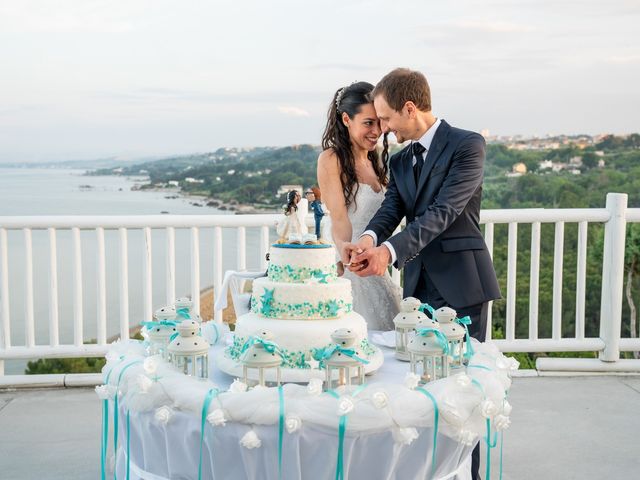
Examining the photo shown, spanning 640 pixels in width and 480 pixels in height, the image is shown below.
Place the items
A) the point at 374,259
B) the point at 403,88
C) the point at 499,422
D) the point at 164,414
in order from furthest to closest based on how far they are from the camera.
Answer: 1. the point at 403,88
2. the point at 374,259
3. the point at 499,422
4. the point at 164,414

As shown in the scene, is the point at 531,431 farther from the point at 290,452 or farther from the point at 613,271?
the point at 290,452

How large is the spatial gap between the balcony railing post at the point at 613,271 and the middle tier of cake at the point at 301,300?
10.4 feet

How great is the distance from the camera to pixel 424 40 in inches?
527

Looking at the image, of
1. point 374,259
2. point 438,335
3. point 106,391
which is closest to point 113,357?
point 106,391

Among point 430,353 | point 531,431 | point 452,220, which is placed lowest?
point 531,431

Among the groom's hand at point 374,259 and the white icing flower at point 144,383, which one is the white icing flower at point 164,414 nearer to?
the white icing flower at point 144,383

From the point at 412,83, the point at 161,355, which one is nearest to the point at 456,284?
the point at 412,83

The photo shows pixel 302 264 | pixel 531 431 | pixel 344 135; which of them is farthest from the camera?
pixel 531 431

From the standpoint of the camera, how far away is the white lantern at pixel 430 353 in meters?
2.11

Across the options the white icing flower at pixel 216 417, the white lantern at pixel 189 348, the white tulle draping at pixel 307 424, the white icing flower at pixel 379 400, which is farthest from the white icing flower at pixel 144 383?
the white icing flower at pixel 379 400

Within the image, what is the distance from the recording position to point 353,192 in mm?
3309

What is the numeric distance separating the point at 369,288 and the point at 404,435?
146 centimetres

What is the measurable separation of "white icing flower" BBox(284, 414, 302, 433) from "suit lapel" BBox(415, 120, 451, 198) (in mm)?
1249

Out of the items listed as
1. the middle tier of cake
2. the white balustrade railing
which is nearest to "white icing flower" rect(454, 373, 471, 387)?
the middle tier of cake
